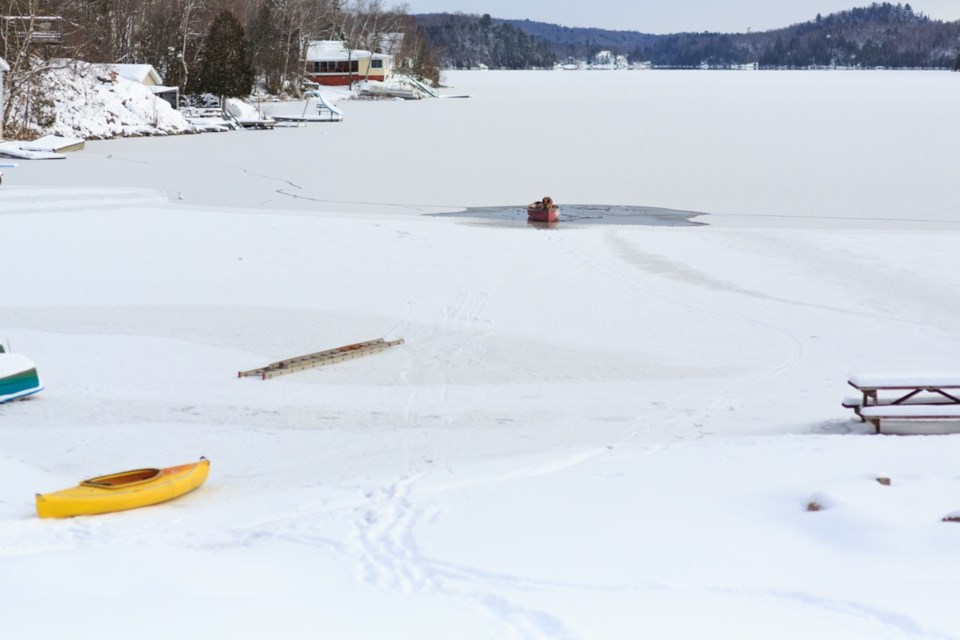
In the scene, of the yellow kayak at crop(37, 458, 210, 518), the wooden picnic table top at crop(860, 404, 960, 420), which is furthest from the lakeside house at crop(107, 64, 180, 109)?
the wooden picnic table top at crop(860, 404, 960, 420)

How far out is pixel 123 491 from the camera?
720cm

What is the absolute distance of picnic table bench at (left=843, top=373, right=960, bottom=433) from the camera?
350 inches

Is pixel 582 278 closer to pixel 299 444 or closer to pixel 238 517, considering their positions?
pixel 299 444

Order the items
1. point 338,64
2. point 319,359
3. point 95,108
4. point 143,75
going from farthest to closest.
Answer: point 338,64, point 143,75, point 95,108, point 319,359

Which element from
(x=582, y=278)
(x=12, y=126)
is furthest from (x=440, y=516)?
(x=12, y=126)

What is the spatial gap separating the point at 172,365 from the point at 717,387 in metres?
5.44

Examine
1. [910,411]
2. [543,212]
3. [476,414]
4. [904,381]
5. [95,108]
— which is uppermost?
[95,108]

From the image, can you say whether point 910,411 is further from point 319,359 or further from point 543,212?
point 543,212

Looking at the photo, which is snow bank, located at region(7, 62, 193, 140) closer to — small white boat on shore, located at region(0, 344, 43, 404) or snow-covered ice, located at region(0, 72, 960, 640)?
snow-covered ice, located at region(0, 72, 960, 640)

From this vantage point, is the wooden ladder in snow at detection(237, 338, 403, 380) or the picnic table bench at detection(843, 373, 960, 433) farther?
the wooden ladder in snow at detection(237, 338, 403, 380)

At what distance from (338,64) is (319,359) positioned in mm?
80595

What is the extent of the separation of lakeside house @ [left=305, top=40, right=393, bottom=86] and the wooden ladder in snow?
7771 cm

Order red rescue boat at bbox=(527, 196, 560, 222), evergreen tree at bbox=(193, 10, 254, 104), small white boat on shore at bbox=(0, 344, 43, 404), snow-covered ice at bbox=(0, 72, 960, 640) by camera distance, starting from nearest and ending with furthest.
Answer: snow-covered ice at bbox=(0, 72, 960, 640) → small white boat on shore at bbox=(0, 344, 43, 404) → red rescue boat at bbox=(527, 196, 560, 222) → evergreen tree at bbox=(193, 10, 254, 104)

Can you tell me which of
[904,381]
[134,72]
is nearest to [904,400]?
[904,381]
